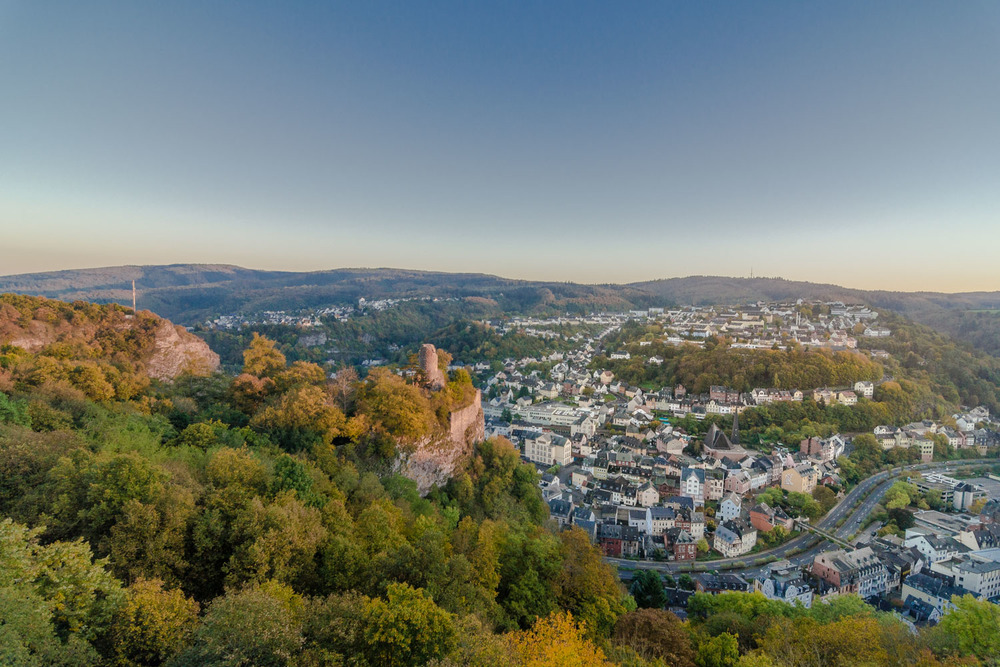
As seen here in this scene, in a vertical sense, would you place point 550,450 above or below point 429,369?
below

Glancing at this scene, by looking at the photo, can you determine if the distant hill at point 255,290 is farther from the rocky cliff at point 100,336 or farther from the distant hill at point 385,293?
the rocky cliff at point 100,336

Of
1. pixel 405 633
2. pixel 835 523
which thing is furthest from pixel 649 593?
pixel 835 523

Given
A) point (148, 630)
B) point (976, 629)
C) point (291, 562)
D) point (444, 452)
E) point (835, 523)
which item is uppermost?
point (148, 630)

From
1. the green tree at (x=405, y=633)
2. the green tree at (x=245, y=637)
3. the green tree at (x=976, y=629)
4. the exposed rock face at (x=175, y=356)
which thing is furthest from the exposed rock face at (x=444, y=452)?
the green tree at (x=976, y=629)

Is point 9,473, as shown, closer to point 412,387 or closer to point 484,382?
point 412,387

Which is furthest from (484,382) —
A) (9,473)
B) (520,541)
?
(9,473)

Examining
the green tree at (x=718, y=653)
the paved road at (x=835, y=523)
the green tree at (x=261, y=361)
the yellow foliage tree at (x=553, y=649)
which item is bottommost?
the paved road at (x=835, y=523)

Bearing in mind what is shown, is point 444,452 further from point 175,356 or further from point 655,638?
point 175,356
